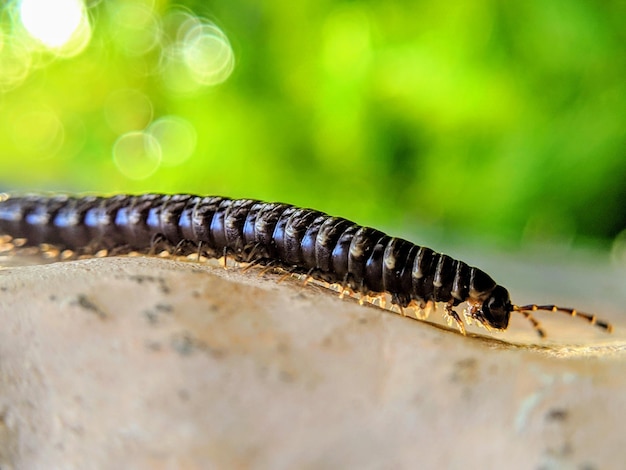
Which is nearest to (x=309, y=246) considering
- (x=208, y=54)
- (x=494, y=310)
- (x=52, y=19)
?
(x=494, y=310)

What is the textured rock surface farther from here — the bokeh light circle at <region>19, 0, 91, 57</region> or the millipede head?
the bokeh light circle at <region>19, 0, 91, 57</region>

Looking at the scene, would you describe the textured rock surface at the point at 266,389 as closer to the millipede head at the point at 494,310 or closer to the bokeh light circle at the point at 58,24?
the millipede head at the point at 494,310

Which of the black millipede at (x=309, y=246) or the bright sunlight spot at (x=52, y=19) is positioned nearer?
the black millipede at (x=309, y=246)

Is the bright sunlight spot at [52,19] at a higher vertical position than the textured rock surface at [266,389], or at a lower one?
higher

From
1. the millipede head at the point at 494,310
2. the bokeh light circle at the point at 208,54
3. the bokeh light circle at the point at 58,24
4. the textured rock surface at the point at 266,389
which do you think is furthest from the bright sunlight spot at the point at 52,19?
the millipede head at the point at 494,310

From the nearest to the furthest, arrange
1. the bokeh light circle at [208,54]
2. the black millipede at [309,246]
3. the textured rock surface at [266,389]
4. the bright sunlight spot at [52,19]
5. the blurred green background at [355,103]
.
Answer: the textured rock surface at [266,389], the black millipede at [309,246], the blurred green background at [355,103], the bright sunlight spot at [52,19], the bokeh light circle at [208,54]

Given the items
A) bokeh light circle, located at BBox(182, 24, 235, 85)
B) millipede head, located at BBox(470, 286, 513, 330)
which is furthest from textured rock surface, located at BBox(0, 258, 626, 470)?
bokeh light circle, located at BBox(182, 24, 235, 85)

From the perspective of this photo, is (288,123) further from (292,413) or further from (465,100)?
(292,413)
